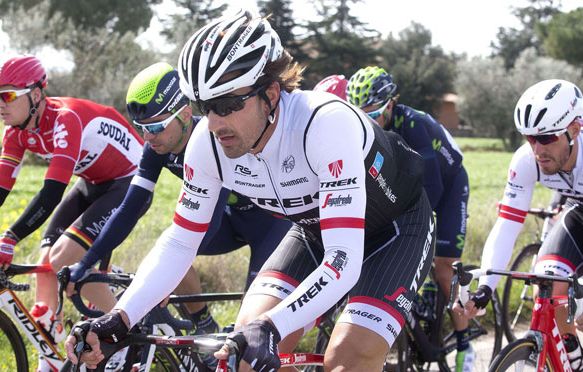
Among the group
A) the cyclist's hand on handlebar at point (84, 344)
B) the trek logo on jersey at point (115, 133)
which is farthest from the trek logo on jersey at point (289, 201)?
the trek logo on jersey at point (115, 133)

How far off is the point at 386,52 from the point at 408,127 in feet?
233

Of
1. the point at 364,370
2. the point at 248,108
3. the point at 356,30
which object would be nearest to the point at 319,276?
the point at 364,370

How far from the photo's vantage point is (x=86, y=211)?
197 inches

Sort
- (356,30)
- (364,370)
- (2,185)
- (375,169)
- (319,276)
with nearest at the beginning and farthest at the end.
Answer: (319,276) → (364,370) → (375,169) → (2,185) → (356,30)

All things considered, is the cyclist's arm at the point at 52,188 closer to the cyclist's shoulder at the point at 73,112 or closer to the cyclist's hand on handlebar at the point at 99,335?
the cyclist's shoulder at the point at 73,112

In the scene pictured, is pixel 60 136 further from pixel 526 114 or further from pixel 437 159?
pixel 526 114

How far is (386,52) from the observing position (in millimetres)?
74562

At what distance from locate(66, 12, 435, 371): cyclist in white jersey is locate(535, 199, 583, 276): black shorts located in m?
1.22

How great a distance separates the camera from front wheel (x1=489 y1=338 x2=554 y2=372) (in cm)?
371

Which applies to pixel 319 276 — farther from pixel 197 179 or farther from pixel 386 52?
pixel 386 52

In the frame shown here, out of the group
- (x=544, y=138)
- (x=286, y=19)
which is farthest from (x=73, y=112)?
(x=286, y=19)

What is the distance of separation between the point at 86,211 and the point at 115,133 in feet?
2.21

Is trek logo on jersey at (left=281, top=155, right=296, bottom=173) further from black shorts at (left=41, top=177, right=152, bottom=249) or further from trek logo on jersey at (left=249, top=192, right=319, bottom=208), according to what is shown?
black shorts at (left=41, top=177, right=152, bottom=249)

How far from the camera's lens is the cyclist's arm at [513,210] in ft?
14.0
